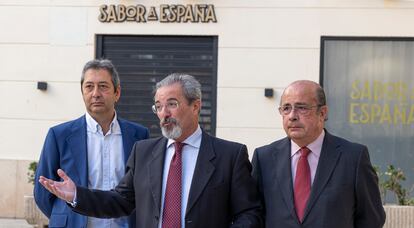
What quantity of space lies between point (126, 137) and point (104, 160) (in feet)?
0.73

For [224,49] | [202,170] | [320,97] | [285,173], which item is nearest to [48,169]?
[202,170]

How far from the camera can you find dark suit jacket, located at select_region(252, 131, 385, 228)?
396 centimetres

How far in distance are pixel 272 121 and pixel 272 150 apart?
6.38 metres

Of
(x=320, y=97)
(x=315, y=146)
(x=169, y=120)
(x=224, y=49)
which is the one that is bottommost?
(x=315, y=146)

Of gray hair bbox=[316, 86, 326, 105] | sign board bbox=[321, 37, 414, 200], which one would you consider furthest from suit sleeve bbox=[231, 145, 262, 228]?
sign board bbox=[321, 37, 414, 200]

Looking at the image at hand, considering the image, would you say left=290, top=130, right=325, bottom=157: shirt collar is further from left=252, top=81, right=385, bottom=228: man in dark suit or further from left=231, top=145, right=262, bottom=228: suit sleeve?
left=231, top=145, right=262, bottom=228: suit sleeve

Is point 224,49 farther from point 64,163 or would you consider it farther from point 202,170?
point 202,170

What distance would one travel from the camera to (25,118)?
11.1m

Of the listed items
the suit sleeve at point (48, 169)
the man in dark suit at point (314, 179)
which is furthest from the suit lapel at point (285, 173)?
the suit sleeve at point (48, 169)

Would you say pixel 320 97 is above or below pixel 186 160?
above

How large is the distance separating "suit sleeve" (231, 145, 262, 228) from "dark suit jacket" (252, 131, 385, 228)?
0.09 meters

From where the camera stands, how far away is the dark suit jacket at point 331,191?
3.96 metres

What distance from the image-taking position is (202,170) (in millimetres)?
4066

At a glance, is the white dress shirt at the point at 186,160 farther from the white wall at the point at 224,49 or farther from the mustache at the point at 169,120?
the white wall at the point at 224,49
